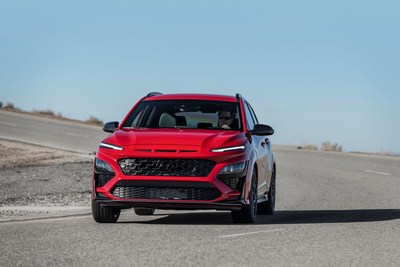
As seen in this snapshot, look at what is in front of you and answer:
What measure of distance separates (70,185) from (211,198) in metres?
8.94

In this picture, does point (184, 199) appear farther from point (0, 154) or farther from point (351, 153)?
point (351, 153)

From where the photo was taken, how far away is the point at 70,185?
69.9ft

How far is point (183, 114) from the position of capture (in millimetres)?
14883

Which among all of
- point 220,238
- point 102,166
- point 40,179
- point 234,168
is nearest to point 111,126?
point 102,166

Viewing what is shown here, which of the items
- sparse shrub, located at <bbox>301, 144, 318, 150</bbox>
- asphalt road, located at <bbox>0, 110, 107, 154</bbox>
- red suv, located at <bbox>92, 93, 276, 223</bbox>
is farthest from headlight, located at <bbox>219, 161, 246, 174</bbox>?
sparse shrub, located at <bbox>301, 144, 318, 150</bbox>

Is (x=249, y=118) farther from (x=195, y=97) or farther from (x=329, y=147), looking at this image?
(x=329, y=147)

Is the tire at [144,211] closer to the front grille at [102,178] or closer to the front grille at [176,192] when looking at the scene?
the front grille at [102,178]

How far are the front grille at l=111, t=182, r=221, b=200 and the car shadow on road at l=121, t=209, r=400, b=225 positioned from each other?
78 centimetres

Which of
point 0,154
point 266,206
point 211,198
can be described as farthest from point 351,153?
point 211,198

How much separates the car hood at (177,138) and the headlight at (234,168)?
28cm

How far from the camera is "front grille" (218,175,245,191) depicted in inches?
507

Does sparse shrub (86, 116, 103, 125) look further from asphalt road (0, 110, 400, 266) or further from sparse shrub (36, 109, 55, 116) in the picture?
asphalt road (0, 110, 400, 266)

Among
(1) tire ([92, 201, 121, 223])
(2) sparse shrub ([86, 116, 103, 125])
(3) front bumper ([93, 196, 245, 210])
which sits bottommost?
(2) sparse shrub ([86, 116, 103, 125])

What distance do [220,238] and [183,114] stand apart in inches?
145
